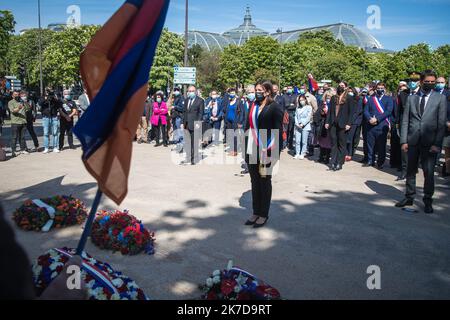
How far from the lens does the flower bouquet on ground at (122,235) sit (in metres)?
5.04

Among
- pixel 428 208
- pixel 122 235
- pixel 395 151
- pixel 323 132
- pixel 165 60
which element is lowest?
pixel 428 208

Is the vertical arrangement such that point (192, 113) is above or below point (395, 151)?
above

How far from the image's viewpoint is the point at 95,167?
2.48 meters

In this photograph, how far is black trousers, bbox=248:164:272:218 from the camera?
20.3 feet

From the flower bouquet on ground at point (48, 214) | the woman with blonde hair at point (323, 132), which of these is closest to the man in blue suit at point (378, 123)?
the woman with blonde hair at point (323, 132)

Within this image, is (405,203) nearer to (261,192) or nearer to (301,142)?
(261,192)

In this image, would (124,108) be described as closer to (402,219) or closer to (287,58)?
(402,219)

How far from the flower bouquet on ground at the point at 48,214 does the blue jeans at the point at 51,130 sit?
8.11m

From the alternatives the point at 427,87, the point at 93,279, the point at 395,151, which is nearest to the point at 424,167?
the point at 427,87

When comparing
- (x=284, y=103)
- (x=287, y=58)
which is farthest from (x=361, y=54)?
(x=284, y=103)

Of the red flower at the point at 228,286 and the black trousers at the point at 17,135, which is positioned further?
the black trousers at the point at 17,135

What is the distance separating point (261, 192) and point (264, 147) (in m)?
0.73

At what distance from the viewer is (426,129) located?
696cm

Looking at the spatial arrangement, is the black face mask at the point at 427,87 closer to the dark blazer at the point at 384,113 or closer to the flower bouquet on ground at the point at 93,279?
the dark blazer at the point at 384,113
